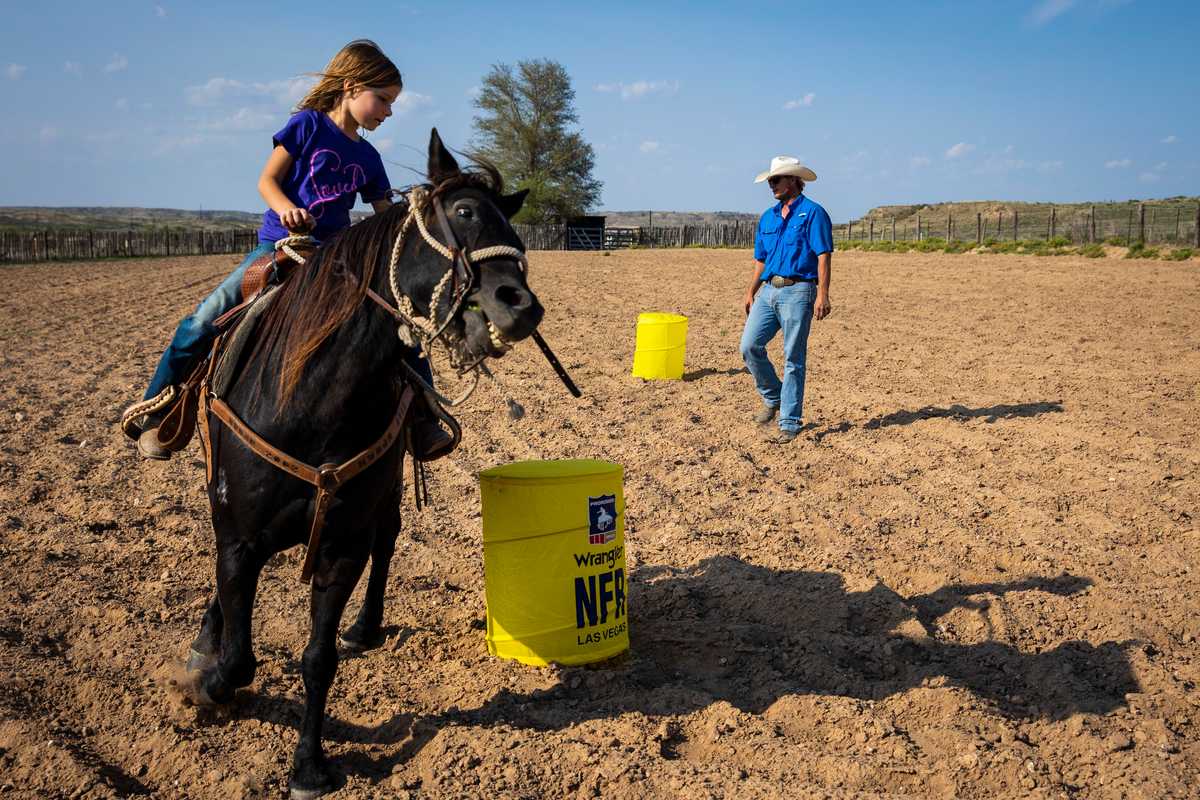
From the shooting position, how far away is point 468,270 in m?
2.82

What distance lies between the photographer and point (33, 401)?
905 cm

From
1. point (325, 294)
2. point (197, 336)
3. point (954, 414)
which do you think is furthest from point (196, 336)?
point (954, 414)

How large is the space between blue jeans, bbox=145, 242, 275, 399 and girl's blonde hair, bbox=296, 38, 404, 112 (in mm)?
649

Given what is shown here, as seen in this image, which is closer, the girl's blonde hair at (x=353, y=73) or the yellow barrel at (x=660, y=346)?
the girl's blonde hair at (x=353, y=73)

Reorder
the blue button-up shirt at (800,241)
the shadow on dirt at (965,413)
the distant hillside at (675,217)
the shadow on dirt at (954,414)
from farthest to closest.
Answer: the distant hillside at (675,217) < the shadow on dirt at (965,413) < the shadow on dirt at (954,414) < the blue button-up shirt at (800,241)

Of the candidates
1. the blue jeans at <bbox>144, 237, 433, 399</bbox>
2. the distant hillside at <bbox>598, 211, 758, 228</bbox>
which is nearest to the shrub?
the blue jeans at <bbox>144, 237, 433, 399</bbox>

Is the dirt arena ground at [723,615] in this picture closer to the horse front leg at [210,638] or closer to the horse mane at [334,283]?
the horse front leg at [210,638]

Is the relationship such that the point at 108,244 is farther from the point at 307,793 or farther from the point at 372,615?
the point at 307,793

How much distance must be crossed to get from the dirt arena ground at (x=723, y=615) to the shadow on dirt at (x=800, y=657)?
0.02 m

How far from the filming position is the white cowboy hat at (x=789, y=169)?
25.5 ft

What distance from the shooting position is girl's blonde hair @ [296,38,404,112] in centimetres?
361

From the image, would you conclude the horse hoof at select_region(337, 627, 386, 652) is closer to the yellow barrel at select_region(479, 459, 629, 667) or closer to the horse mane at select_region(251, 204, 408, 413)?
the yellow barrel at select_region(479, 459, 629, 667)

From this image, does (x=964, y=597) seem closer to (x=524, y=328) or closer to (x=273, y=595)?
(x=524, y=328)

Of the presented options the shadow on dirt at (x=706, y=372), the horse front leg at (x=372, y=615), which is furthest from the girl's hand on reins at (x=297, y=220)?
the shadow on dirt at (x=706, y=372)
